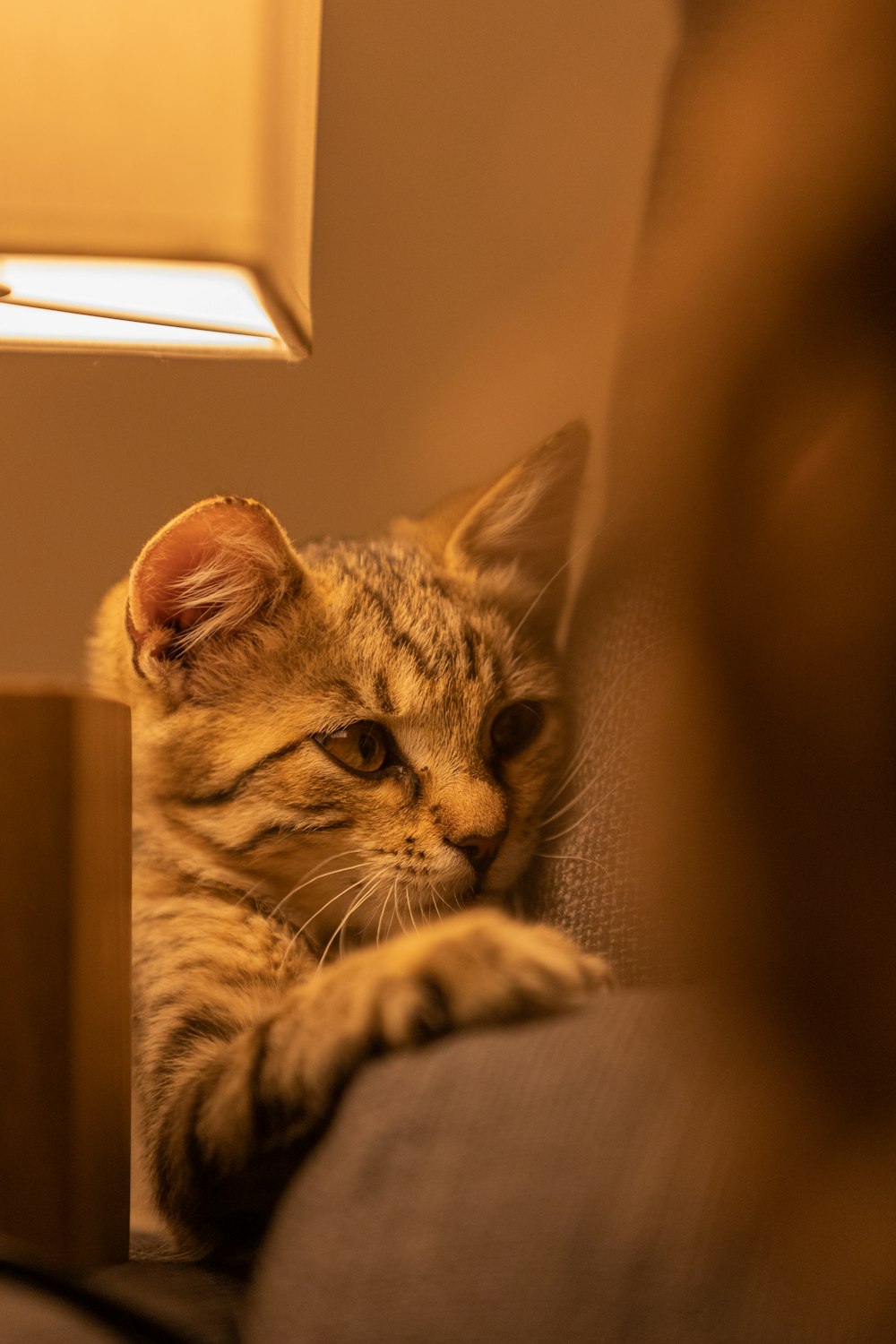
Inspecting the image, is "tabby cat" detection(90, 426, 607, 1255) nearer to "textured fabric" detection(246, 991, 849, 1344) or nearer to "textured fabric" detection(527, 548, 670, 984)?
"textured fabric" detection(527, 548, 670, 984)

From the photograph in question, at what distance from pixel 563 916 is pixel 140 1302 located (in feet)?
1.00

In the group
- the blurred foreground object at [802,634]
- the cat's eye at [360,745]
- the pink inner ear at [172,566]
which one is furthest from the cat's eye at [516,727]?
the blurred foreground object at [802,634]

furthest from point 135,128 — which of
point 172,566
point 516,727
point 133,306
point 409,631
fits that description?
point 516,727

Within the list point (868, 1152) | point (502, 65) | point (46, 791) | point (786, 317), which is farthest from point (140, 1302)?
point (502, 65)

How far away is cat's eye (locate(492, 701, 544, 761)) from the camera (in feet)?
2.59

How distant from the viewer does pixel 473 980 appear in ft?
1.37

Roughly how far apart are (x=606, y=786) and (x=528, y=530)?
12.7 inches

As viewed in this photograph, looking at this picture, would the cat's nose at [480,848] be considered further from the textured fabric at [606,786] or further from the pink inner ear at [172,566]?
the pink inner ear at [172,566]

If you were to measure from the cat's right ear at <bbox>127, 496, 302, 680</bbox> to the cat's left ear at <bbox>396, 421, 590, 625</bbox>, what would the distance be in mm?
190

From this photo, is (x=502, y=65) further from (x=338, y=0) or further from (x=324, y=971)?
(x=324, y=971)

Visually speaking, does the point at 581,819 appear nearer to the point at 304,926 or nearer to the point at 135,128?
the point at 304,926

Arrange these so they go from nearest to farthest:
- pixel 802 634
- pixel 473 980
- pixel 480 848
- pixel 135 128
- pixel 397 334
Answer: pixel 802 634 < pixel 473 980 < pixel 135 128 < pixel 480 848 < pixel 397 334

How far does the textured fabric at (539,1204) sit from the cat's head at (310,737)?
310 mm

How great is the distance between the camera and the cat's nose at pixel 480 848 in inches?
26.4
